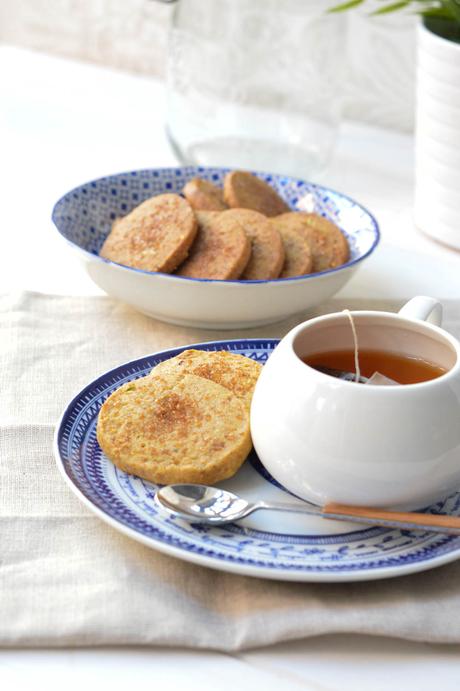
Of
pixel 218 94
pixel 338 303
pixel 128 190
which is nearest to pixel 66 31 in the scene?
pixel 218 94

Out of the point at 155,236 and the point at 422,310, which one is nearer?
the point at 422,310

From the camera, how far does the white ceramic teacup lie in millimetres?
546

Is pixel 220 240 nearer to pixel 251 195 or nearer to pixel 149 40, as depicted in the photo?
pixel 251 195

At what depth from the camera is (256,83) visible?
1312 millimetres

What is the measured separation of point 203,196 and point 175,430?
42 centimetres

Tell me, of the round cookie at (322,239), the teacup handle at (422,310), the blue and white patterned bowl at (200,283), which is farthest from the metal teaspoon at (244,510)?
the round cookie at (322,239)

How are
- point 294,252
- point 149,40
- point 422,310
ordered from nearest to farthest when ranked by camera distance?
point 422,310
point 294,252
point 149,40

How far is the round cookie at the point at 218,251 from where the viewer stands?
2.83 feet

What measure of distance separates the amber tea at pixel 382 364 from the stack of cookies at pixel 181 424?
7 cm

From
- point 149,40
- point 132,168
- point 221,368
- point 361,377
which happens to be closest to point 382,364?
point 361,377

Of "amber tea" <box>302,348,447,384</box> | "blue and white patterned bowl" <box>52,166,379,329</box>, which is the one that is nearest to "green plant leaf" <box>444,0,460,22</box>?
"blue and white patterned bowl" <box>52,166,379,329</box>

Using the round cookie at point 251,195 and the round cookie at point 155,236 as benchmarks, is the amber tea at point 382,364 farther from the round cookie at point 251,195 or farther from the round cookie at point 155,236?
the round cookie at point 251,195

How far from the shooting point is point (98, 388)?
0.69 meters

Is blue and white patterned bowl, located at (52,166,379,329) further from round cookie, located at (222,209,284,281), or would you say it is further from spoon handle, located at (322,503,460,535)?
spoon handle, located at (322,503,460,535)
